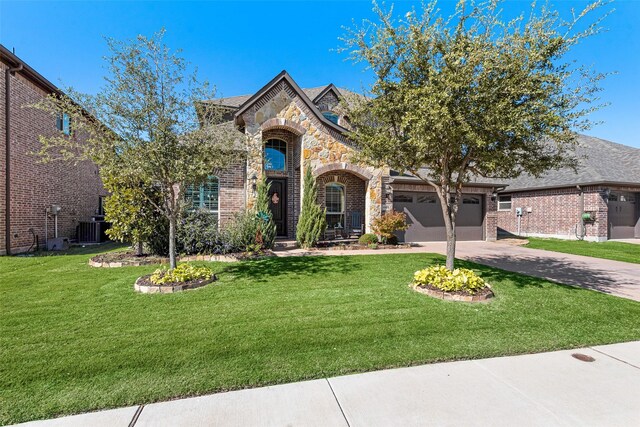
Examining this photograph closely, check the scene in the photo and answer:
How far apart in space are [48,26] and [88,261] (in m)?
6.96

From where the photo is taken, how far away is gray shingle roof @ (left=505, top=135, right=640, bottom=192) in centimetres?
1530

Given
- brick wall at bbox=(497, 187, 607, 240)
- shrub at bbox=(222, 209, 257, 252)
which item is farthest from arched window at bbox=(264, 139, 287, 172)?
brick wall at bbox=(497, 187, 607, 240)

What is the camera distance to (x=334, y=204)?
1288 centimetres

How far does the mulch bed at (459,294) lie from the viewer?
5.21 metres

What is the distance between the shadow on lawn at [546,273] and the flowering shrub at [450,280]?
1.64m

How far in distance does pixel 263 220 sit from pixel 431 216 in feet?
27.2

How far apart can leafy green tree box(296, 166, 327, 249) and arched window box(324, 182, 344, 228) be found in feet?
6.34

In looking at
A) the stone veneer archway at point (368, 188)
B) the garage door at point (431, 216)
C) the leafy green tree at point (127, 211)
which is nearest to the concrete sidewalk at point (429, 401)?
the leafy green tree at point (127, 211)

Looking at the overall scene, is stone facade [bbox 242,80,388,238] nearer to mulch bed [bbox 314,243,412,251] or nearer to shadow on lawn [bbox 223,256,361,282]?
mulch bed [bbox 314,243,412,251]

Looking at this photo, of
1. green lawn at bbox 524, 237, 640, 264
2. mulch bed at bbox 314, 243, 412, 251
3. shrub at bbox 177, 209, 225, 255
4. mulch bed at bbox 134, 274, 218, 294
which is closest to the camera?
mulch bed at bbox 134, 274, 218, 294

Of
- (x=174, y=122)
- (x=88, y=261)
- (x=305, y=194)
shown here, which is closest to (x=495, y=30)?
(x=174, y=122)

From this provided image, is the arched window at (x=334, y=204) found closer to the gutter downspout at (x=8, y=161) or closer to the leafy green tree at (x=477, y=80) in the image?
the leafy green tree at (x=477, y=80)

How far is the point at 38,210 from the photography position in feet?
34.8

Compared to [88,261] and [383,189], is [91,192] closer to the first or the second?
[88,261]
